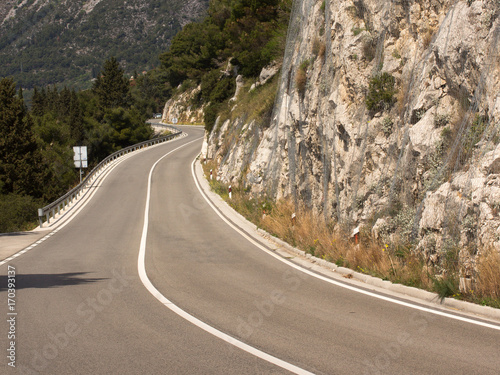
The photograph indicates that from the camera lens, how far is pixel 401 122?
43.0 feet

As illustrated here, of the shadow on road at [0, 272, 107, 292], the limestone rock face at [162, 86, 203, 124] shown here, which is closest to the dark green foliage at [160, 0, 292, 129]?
the limestone rock face at [162, 86, 203, 124]

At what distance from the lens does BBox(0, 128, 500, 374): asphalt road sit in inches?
234

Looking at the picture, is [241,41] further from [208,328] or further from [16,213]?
[208,328]

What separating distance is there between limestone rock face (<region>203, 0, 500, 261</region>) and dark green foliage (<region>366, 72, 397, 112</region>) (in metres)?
0.04

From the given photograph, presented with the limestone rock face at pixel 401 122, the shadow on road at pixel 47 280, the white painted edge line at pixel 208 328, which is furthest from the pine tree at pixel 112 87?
the shadow on road at pixel 47 280

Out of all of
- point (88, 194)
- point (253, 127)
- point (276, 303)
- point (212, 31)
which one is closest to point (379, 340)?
point (276, 303)

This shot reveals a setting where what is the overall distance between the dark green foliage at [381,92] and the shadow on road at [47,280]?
28.6ft

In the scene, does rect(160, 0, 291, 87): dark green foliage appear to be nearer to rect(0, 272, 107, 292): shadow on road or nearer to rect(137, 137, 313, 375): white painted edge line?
rect(137, 137, 313, 375): white painted edge line

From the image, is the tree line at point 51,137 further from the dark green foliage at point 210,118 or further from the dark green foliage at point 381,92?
the dark green foliage at point 381,92

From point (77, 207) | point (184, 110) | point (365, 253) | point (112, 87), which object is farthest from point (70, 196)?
point (184, 110)

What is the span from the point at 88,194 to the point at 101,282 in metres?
22.8

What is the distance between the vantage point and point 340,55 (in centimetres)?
1677

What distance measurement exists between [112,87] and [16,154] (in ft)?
135

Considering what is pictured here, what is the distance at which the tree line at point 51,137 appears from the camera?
4166 centimetres
